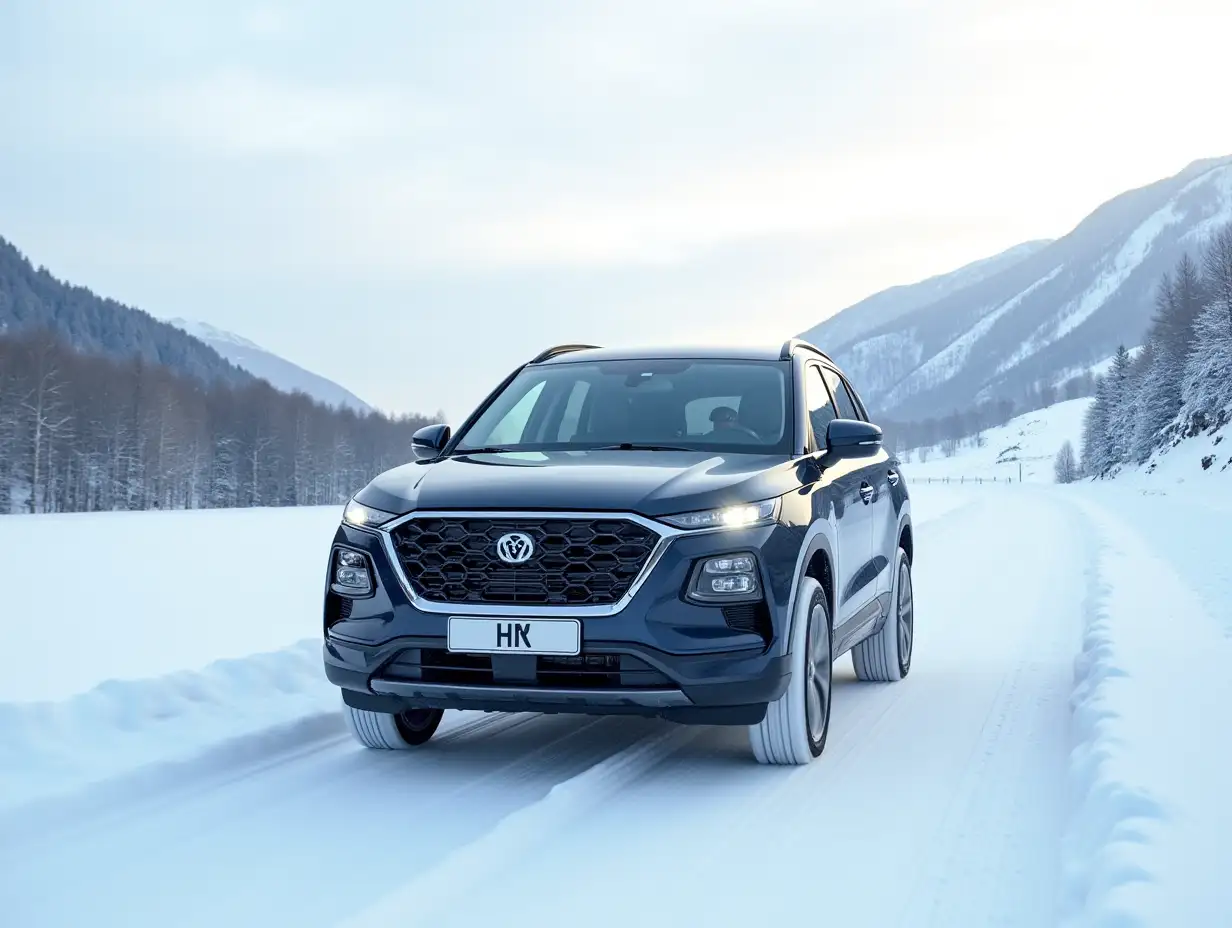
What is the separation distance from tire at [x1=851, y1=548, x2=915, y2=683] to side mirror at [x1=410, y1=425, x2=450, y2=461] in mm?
2928

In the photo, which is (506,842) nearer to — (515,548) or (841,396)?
(515,548)

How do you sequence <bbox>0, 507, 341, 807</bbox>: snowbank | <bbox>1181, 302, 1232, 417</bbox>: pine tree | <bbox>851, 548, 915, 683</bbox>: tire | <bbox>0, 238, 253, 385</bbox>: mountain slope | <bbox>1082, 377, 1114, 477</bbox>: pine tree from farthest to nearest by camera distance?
<bbox>0, 238, 253, 385</bbox>: mountain slope, <bbox>1082, 377, 1114, 477</bbox>: pine tree, <bbox>1181, 302, 1232, 417</bbox>: pine tree, <bbox>851, 548, 915, 683</bbox>: tire, <bbox>0, 507, 341, 807</bbox>: snowbank

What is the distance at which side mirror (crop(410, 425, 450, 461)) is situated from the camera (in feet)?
19.4

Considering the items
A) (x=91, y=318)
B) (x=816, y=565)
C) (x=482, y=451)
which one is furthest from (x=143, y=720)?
(x=91, y=318)

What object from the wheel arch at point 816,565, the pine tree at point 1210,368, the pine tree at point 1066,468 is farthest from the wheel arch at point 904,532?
the pine tree at point 1066,468

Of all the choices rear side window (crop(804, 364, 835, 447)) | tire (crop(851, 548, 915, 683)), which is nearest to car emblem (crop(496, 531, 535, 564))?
rear side window (crop(804, 364, 835, 447))

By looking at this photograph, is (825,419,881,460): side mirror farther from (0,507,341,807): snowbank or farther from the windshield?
(0,507,341,807): snowbank

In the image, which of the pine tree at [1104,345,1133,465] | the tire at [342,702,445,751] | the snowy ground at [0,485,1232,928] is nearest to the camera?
the snowy ground at [0,485,1232,928]

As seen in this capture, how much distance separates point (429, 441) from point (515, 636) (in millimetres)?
1631

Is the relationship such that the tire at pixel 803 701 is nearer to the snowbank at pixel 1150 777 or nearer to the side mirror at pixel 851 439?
the side mirror at pixel 851 439

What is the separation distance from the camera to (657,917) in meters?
3.44

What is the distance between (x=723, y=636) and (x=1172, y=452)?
74193mm

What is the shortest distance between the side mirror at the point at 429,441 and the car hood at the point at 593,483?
440 mm

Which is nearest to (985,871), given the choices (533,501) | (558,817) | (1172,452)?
(558,817)
